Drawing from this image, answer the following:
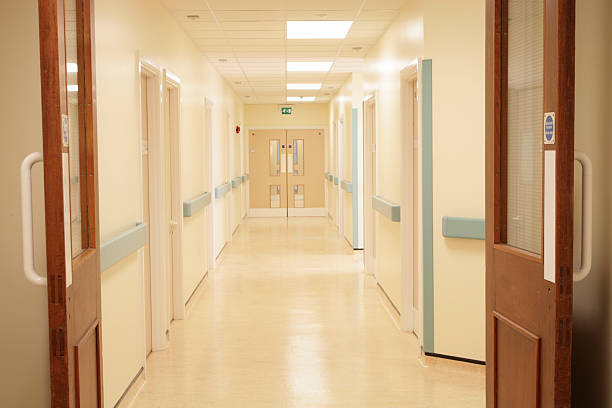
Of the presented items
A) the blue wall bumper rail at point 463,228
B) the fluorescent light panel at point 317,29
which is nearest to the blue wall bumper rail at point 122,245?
the blue wall bumper rail at point 463,228

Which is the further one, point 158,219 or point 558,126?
point 158,219

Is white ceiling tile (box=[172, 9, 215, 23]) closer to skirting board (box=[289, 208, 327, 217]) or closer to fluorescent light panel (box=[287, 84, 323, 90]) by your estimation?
fluorescent light panel (box=[287, 84, 323, 90])

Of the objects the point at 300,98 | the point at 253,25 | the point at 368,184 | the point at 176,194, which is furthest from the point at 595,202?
the point at 300,98

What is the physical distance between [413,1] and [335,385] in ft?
11.0

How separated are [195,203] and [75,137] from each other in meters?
4.44

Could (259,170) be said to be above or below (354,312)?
above

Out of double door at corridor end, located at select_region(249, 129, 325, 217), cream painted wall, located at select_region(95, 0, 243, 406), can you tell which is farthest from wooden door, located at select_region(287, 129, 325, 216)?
cream painted wall, located at select_region(95, 0, 243, 406)

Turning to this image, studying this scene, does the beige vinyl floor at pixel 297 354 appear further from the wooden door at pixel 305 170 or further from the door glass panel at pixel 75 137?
the wooden door at pixel 305 170

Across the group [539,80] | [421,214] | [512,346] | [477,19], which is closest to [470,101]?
[477,19]

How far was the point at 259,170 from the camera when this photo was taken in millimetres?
17219

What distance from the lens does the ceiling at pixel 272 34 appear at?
19.3ft

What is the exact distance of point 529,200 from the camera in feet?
8.32

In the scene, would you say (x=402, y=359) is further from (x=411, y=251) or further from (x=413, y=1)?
(x=413, y=1)

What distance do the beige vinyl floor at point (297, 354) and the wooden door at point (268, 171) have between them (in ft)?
27.8
